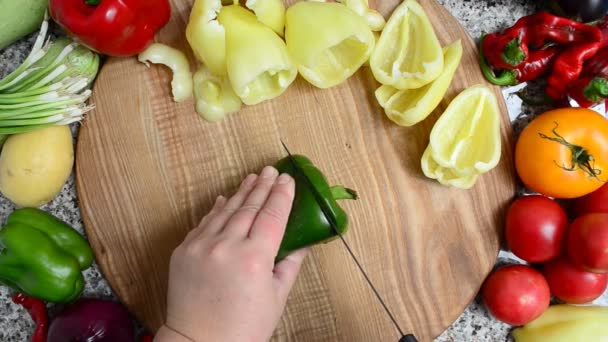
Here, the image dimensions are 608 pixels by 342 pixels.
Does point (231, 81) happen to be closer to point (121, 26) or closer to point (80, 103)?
point (121, 26)

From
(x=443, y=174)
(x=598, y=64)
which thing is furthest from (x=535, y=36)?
(x=443, y=174)

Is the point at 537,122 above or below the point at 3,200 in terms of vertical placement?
above

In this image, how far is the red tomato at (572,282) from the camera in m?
1.42

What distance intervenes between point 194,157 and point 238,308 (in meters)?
0.44

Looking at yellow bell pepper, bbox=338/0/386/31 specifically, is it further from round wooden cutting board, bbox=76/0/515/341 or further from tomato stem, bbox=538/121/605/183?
tomato stem, bbox=538/121/605/183

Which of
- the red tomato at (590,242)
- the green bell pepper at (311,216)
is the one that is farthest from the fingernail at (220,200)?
the red tomato at (590,242)

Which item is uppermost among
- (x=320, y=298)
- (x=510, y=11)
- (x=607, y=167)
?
(x=510, y=11)

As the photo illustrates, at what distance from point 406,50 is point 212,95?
0.51m

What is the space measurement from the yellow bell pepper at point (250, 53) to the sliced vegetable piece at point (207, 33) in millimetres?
22

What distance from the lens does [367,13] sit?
144cm

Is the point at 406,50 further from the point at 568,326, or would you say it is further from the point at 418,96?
the point at 568,326

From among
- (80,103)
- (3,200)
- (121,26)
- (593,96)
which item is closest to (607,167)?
(593,96)

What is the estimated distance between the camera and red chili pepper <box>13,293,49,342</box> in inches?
57.9

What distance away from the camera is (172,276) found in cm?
129
